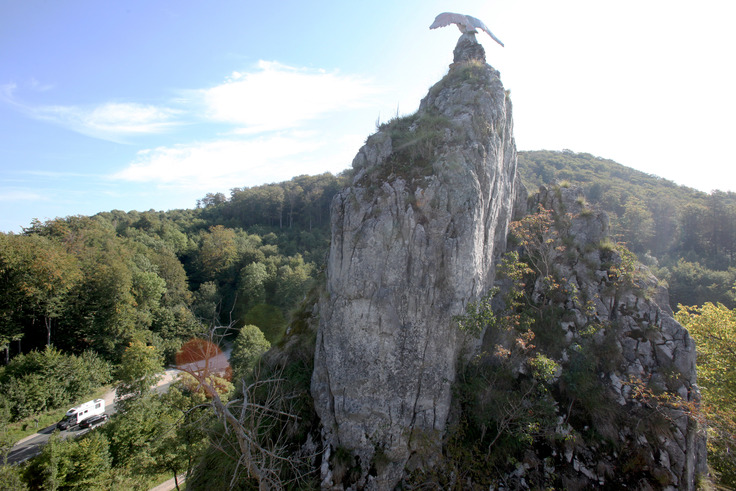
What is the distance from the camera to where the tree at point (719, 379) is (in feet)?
32.7

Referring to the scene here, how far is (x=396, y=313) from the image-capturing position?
8.71 metres

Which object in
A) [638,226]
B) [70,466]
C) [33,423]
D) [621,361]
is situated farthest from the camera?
[638,226]

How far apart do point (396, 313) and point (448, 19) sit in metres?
13.2

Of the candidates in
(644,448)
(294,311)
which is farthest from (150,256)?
(644,448)

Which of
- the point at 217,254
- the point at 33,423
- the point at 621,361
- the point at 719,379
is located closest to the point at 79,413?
the point at 33,423

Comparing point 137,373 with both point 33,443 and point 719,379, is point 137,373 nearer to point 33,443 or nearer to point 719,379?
point 33,443

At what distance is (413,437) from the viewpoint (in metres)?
8.73

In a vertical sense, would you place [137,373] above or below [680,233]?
below

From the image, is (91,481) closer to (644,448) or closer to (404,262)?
(404,262)

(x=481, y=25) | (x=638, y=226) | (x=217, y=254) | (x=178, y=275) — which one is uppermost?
(x=481, y=25)

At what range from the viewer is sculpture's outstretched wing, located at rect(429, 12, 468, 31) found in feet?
44.8

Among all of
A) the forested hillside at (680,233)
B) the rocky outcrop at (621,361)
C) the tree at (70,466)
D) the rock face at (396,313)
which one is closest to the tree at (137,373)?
the tree at (70,466)

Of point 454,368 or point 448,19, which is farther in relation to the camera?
point 448,19

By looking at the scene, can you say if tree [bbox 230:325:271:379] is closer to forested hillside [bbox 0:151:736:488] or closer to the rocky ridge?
forested hillside [bbox 0:151:736:488]
